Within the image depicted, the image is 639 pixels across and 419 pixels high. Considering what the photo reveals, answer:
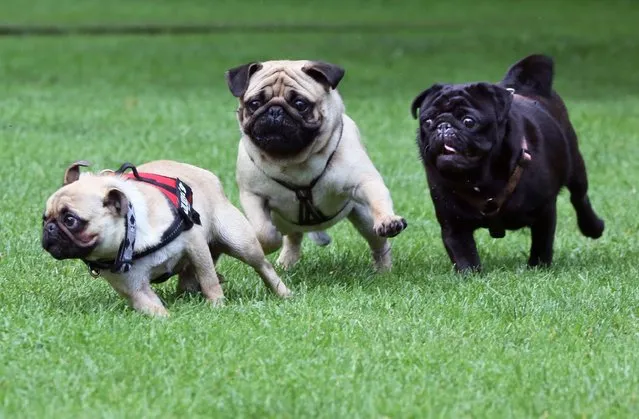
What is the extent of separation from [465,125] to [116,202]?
7.29ft

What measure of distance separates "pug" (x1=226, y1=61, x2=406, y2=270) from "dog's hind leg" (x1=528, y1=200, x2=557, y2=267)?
114 centimetres

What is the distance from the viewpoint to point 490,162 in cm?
796

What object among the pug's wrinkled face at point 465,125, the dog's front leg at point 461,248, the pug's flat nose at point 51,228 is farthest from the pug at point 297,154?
the pug's flat nose at point 51,228

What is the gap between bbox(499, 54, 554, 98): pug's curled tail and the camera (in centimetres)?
905

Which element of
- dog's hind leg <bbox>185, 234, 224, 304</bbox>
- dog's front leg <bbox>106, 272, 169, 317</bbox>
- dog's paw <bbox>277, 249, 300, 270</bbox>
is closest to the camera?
dog's front leg <bbox>106, 272, 169, 317</bbox>

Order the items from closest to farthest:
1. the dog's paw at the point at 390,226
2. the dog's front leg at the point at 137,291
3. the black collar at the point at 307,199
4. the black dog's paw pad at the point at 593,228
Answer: the dog's front leg at the point at 137,291
the dog's paw at the point at 390,226
the black collar at the point at 307,199
the black dog's paw pad at the point at 593,228

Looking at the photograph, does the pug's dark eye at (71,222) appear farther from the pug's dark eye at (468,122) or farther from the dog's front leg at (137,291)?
the pug's dark eye at (468,122)

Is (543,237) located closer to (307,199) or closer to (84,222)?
(307,199)

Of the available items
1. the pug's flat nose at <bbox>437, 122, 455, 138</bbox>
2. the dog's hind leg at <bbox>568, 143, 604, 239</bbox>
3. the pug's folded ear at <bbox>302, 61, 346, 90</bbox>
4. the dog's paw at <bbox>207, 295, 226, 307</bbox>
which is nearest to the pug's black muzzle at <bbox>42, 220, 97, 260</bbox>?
the dog's paw at <bbox>207, 295, 226, 307</bbox>

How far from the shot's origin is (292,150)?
7820mm

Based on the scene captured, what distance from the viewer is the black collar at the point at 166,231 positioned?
21.7 feet

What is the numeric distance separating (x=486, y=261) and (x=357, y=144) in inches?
54.4

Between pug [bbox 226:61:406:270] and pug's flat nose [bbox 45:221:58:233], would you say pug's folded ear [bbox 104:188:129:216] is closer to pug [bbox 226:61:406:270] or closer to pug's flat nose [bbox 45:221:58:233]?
pug's flat nose [bbox 45:221:58:233]

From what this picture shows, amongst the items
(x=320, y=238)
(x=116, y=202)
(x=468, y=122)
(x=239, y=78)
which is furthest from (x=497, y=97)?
(x=116, y=202)
